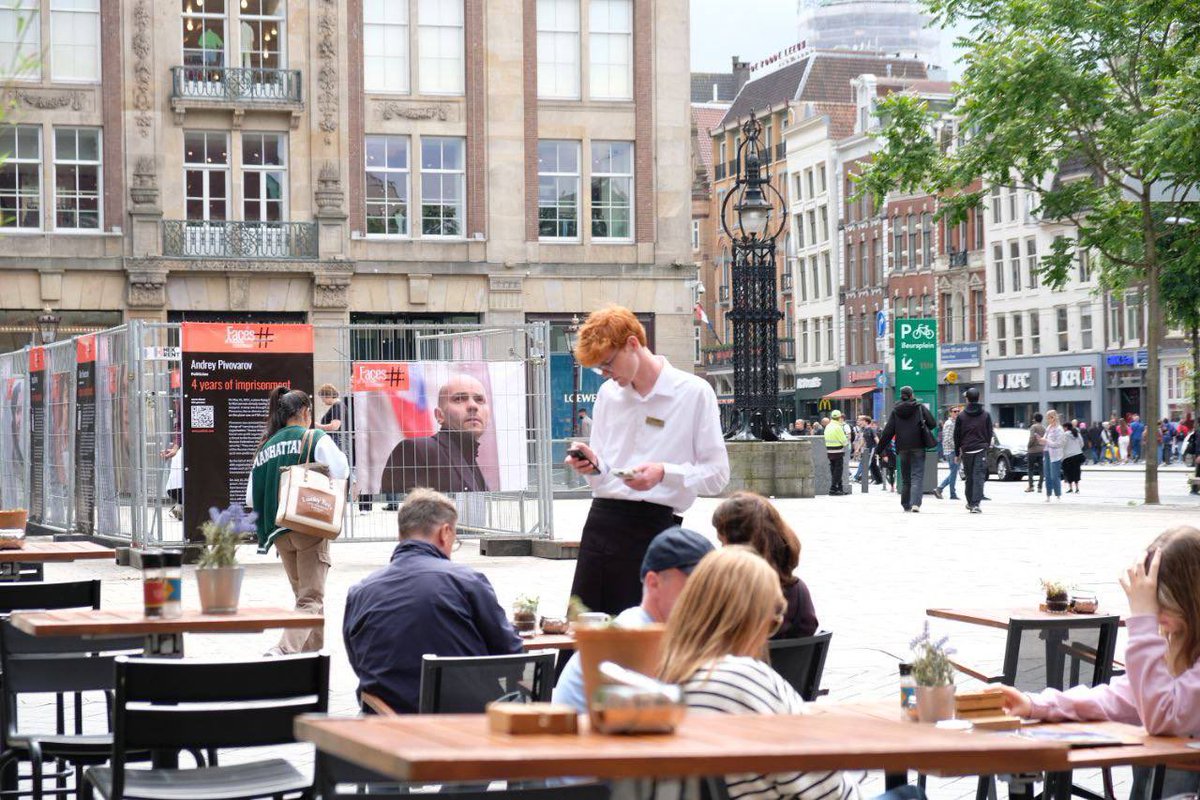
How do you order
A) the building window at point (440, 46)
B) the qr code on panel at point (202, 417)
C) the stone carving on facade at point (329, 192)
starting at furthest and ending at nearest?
the building window at point (440, 46) < the stone carving on facade at point (329, 192) < the qr code on panel at point (202, 417)

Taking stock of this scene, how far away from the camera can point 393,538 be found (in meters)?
21.1

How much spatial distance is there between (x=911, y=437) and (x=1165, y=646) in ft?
80.4

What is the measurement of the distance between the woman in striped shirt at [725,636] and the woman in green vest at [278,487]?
7.90 m

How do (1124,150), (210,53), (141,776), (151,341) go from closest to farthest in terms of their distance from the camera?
1. (141,776)
2. (151,341)
3. (1124,150)
4. (210,53)

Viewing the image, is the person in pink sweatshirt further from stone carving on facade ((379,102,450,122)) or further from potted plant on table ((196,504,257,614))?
stone carving on facade ((379,102,450,122))

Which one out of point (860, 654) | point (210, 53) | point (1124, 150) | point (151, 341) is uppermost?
point (210, 53)

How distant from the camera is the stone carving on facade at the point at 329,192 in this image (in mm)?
42469

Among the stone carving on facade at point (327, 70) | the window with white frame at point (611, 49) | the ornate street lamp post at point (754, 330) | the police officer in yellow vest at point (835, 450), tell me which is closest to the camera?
the ornate street lamp post at point (754, 330)

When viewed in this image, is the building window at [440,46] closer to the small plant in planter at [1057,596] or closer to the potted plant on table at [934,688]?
the small plant in planter at [1057,596]

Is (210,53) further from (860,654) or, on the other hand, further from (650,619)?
(650,619)

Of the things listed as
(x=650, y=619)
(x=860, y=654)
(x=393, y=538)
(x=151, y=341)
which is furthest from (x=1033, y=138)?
(x=650, y=619)

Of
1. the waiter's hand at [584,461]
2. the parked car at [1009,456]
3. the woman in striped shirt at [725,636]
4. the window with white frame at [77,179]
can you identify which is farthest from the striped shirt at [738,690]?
the parked car at [1009,456]

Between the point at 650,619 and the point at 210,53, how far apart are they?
130ft

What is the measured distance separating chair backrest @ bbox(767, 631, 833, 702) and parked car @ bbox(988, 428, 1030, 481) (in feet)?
129
